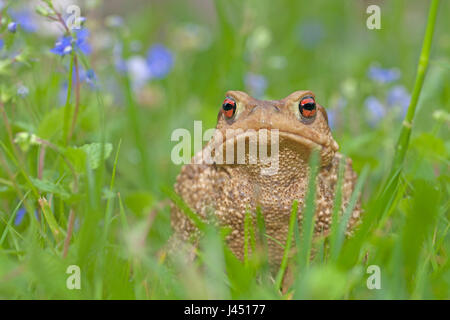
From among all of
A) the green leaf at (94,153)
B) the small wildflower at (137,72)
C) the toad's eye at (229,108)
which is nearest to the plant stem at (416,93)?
the toad's eye at (229,108)

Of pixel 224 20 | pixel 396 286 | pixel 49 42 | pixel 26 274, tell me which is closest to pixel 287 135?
pixel 396 286

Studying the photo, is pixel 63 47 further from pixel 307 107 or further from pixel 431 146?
pixel 431 146

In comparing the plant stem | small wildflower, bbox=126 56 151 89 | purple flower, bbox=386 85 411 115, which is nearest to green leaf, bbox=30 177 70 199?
the plant stem

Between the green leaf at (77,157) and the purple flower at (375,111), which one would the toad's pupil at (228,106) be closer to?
the green leaf at (77,157)

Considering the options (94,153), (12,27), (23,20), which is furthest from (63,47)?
(23,20)

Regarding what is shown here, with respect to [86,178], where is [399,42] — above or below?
above

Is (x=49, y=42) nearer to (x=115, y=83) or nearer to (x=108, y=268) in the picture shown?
(x=115, y=83)
